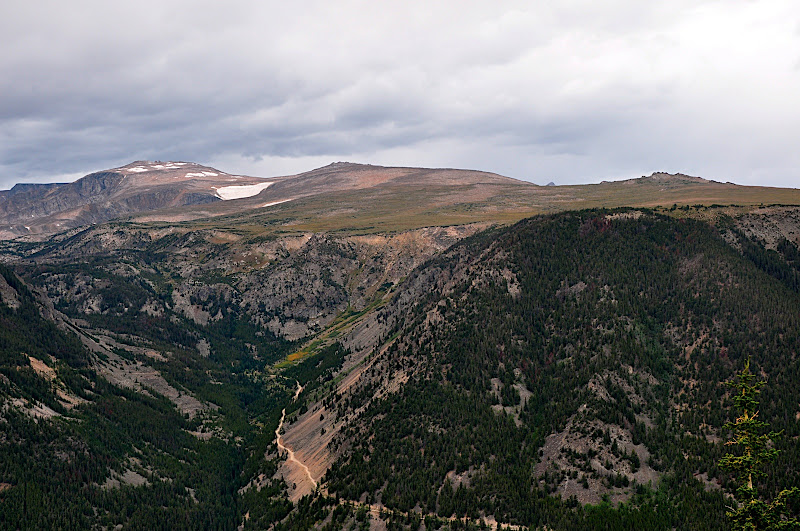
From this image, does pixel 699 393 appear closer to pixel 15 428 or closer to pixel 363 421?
pixel 363 421

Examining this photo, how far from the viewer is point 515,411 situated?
133 metres

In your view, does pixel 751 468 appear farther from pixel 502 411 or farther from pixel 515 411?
pixel 502 411

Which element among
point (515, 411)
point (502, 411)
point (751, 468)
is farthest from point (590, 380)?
point (751, 468)

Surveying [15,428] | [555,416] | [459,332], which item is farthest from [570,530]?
[15,428]

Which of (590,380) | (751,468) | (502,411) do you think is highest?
(751,468)

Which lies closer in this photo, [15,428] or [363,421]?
[15,428]

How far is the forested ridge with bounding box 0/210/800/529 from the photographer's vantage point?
11044 cm

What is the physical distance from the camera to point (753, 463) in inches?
2191

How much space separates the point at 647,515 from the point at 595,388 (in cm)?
3091

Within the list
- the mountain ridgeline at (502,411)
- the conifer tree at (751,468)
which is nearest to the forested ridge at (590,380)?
the mountain ridgeline at (502,411)

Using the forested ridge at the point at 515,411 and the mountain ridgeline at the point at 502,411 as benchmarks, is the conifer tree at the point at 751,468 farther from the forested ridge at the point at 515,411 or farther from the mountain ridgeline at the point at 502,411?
the mountain ridgeline at the point at 502,411

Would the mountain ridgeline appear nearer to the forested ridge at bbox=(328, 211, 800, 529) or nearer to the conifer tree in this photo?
the forested ridge at bbox=(328, 211, 800, 529)

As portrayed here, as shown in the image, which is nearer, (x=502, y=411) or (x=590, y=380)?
(x=590, y=380)

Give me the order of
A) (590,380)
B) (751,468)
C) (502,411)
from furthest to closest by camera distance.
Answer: (502,411), (590,380), (751,468)
